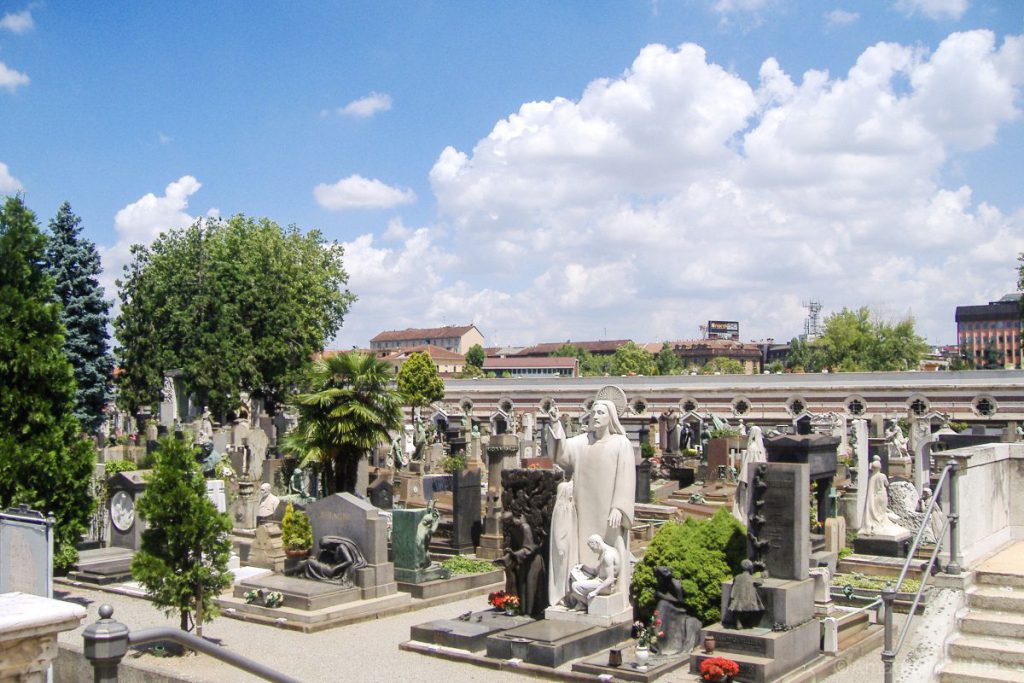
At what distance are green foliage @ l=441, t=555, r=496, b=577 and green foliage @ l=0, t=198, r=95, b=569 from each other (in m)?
6.13

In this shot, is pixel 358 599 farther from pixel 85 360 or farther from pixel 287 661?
pixel 85 360

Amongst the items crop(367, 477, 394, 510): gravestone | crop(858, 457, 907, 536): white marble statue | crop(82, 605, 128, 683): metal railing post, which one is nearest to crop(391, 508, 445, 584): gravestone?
crop(367, 477, 394, 510): gravestone

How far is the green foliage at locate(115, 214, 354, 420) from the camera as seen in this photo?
1582 inches

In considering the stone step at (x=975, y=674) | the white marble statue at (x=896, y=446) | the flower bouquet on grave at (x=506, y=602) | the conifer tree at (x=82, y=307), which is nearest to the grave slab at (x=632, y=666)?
the flower bouquet on grave at (x=506, y=602)

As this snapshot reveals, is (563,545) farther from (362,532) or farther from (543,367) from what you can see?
(543,367)

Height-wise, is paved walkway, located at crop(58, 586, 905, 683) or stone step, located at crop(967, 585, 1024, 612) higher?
stone step, located at crop(967, 585, 1024, 612)

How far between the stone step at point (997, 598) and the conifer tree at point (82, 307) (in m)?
30.8

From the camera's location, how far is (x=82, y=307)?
34188 millimetres

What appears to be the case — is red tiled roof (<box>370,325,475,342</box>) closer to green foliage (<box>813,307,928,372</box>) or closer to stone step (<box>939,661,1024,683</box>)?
green foliage (<box>813,307,928,372</box>)

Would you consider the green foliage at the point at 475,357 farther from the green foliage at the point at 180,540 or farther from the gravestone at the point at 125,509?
the green foliage at the point at 180,540

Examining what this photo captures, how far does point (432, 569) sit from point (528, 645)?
15.6ft

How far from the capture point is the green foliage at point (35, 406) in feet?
46.4

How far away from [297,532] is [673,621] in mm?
6531

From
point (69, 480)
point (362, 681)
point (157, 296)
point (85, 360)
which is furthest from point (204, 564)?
point (157, 296)
